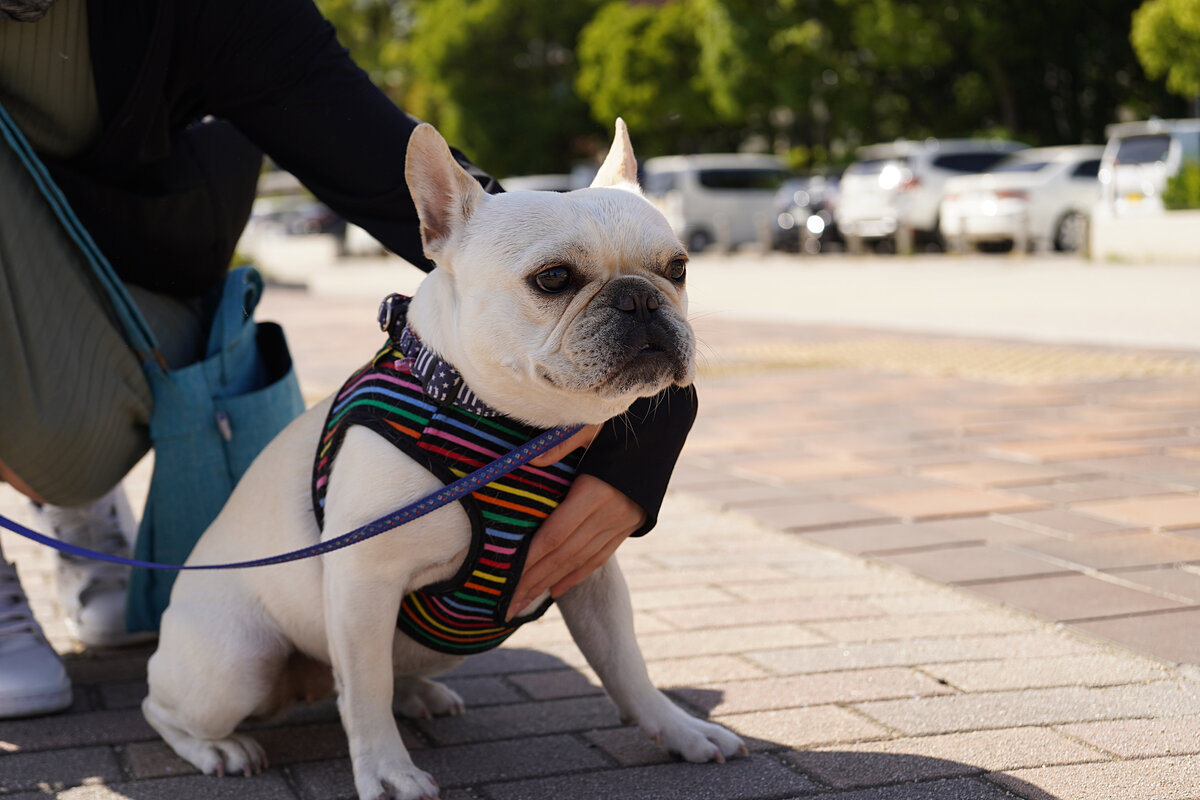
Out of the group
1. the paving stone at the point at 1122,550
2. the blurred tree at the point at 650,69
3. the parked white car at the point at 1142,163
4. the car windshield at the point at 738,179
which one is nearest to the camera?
the paving stone at the point at 1122,550

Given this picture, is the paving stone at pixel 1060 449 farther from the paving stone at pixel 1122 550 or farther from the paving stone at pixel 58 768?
the paving stone at pixel 58 768

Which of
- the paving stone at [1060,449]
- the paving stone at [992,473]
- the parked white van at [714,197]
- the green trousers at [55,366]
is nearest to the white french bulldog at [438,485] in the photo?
the green trousers at [55,366]

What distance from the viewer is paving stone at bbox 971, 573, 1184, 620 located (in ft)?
10.8

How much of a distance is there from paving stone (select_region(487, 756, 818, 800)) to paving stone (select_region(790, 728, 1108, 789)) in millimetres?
73

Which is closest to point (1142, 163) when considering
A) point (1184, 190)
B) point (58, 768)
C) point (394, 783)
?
point (1184, 190)

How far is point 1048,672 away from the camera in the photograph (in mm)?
2895

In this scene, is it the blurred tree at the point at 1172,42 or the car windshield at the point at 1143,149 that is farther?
the blurred tree at the point at 1172,42

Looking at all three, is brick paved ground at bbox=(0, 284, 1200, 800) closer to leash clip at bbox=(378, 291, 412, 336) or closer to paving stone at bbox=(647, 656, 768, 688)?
paving stone at bbox=(647, 656, 768, 688)

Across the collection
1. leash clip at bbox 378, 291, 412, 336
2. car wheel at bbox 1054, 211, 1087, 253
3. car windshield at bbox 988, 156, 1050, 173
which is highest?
leash clip at bbox 378, 291, 412, 336

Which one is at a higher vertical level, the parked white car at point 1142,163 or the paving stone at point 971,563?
the parked white car at point 1142,163

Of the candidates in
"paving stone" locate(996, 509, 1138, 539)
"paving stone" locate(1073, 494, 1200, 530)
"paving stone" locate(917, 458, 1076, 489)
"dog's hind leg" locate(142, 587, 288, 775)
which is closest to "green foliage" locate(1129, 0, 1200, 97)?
"paving stone" locate(917, 458, 1076, 489)

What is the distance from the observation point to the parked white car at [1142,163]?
54.7 feet

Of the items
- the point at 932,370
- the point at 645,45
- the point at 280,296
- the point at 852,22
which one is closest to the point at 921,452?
the point at 932,370

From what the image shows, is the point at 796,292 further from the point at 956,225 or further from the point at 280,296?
the point at 280,296
